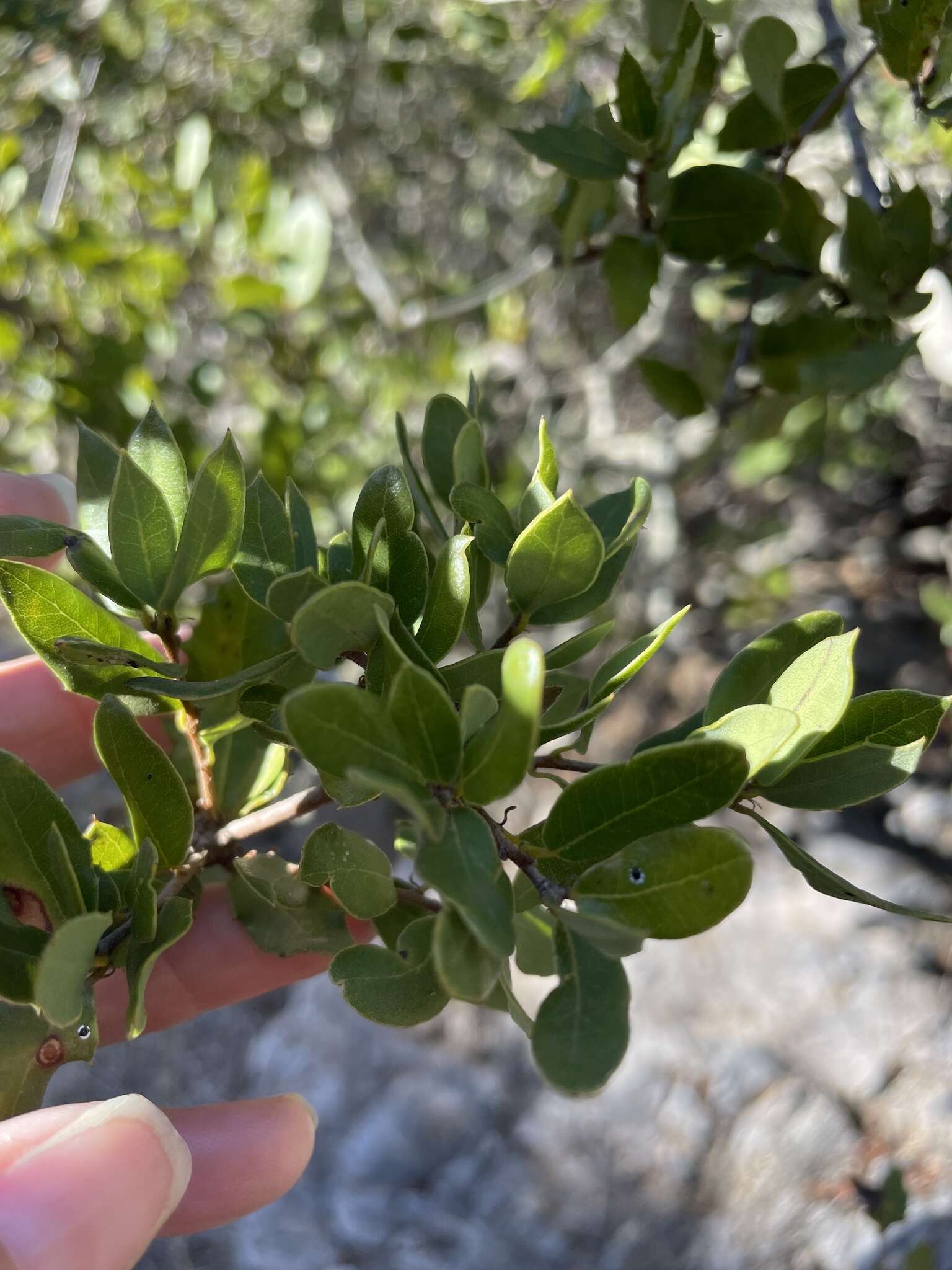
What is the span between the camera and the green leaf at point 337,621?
453mm

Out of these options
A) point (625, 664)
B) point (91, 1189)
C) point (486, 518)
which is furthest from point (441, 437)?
point (91, 1189)

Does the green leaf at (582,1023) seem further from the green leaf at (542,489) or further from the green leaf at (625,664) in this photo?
the green leaf at (542,489)

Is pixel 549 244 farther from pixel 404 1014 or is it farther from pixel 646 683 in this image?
pixel 404 1014

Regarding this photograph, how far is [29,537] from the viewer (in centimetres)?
56

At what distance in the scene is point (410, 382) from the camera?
1.92 metres

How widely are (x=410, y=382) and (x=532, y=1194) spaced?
1561mm

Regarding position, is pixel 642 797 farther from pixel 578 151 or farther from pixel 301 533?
pixel 578 151

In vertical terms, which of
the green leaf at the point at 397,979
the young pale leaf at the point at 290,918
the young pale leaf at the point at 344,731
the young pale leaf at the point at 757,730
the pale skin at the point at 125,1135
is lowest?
the pale skin at the point at 125,1135

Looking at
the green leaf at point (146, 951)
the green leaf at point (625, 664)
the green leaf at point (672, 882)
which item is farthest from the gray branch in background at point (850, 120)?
the green leaf at point (146, 951)

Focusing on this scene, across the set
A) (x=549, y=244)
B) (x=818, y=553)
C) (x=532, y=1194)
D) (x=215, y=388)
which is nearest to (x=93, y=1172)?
(x=215, y=388)

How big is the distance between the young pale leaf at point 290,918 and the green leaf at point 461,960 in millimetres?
288

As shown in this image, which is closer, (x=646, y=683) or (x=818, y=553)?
(x=646, y=683)

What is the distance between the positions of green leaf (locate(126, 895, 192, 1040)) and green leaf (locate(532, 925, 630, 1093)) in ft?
0.64

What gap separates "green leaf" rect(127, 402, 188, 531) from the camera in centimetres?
60
